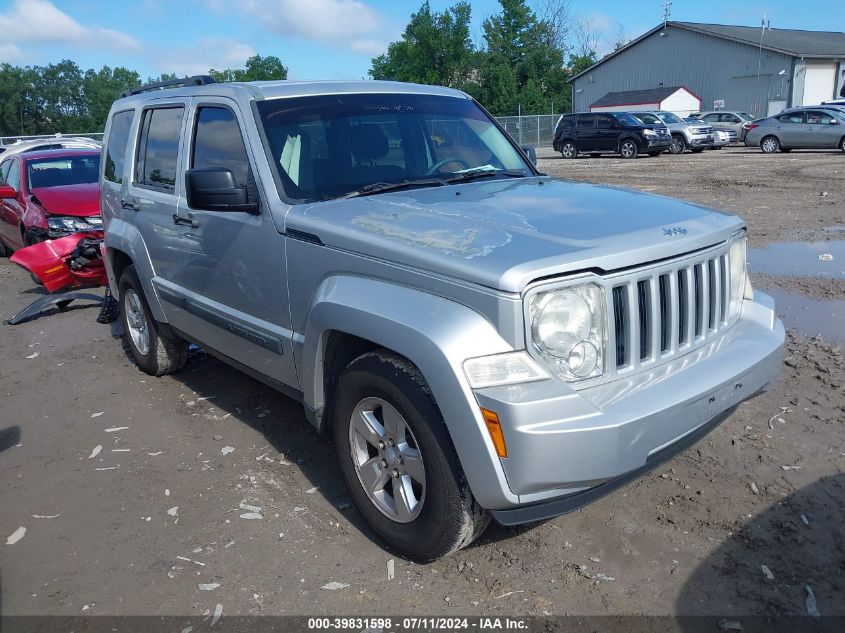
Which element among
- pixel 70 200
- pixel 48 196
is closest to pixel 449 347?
pixel 70 200

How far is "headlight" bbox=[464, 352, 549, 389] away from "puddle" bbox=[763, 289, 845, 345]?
13.5ft

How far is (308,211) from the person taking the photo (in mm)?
3576

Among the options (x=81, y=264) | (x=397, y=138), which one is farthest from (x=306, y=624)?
(x=81, y=264)

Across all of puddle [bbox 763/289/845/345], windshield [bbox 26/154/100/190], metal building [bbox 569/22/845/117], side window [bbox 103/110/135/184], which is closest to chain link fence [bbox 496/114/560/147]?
metal building [bbox 569/22/845/117]

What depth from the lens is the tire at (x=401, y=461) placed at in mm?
2846

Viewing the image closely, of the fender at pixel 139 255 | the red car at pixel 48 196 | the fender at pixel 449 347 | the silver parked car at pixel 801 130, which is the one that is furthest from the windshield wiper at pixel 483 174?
the silver parked car at pixel 801 130

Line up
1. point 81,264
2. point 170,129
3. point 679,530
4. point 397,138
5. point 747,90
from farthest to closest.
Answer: point 747,90 < point 81,264 < point 170,129 < point 397,138 < point 679,530

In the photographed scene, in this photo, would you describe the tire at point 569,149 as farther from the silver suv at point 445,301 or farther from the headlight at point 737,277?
the headlight at point 737,277

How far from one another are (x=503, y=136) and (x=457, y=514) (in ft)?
A: 9.46

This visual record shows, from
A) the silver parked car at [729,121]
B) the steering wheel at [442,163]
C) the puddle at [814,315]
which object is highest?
the steering wheel at [442,163]

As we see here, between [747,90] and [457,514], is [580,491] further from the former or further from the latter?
[747,90]

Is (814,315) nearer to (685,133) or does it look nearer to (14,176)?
(14,176)

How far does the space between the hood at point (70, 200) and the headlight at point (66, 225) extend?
0.07m

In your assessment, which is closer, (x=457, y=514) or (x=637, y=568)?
(x=457, y=514)
